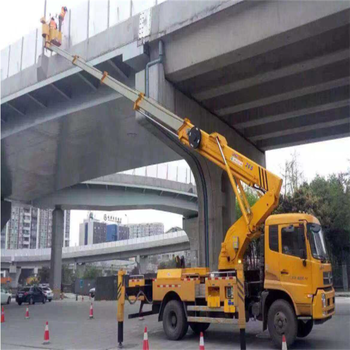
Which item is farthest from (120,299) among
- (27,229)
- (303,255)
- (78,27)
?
(27,229)

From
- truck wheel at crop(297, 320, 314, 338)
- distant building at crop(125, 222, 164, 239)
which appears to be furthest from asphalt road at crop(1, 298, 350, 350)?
distant building at crop(125, 222, 164, 239)

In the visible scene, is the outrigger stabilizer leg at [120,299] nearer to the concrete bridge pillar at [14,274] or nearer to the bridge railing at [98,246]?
the bridge railing at [98,246]

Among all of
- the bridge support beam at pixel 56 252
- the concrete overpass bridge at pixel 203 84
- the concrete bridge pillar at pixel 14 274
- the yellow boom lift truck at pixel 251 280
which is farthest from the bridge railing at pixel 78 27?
the concrete bridge pillar at pixel 14 274

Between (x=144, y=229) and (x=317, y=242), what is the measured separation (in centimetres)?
17372

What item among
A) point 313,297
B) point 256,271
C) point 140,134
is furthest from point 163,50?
point 313,297

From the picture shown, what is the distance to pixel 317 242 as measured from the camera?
1141cm

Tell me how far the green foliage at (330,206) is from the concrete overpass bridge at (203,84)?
1381 centimetres

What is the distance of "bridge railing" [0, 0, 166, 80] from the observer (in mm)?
17594

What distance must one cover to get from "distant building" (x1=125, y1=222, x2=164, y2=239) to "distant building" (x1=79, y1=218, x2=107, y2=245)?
18262 mm

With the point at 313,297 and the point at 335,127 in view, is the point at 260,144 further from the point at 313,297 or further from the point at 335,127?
the point at 313,297

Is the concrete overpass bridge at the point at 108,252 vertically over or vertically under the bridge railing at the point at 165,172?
under

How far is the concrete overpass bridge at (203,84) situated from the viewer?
47.2 feet

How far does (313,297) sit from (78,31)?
14031 millimetres

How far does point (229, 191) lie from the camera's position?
21328 mm
